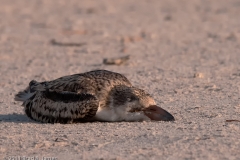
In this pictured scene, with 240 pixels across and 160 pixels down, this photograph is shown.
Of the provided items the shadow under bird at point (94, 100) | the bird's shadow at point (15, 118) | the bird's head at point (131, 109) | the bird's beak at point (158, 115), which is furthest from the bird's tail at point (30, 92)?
the bird's beak at point (158, 115)

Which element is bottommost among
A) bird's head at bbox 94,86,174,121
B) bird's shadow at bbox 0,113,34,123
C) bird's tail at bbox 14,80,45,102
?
bird's shadow at bbox 0,113,34,123

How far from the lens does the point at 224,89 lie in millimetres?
9070

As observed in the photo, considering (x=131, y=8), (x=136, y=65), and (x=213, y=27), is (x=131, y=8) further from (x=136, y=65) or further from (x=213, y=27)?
(x=136, y=65)

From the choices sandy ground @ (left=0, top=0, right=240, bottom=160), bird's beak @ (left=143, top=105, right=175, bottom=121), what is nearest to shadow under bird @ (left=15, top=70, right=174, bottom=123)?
bird's beak @ (left=143, top=105, right=175, bottom=121)

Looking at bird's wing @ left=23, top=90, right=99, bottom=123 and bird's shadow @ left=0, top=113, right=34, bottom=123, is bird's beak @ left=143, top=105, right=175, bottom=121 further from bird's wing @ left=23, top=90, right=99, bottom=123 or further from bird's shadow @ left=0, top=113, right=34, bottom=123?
bird's shadow @ left=0, top=113, right=34, bottom=123

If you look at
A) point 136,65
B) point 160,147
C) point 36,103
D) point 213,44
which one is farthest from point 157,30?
point 160,147

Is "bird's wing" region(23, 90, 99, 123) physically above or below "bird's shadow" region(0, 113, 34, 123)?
above

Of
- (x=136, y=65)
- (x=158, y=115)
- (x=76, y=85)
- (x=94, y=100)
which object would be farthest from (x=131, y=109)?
(x=136, y=65)

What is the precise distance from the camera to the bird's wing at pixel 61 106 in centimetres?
702

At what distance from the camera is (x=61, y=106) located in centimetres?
716

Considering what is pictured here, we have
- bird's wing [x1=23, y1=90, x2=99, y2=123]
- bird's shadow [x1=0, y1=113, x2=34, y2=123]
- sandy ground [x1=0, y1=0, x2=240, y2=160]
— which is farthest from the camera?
bird's shadow [x1=0, y1=113, x2=34, y2=123]

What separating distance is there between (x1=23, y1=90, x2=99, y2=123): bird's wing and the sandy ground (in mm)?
108

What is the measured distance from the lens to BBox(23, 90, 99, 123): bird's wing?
702cm

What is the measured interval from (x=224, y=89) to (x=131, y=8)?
12.6 meters
